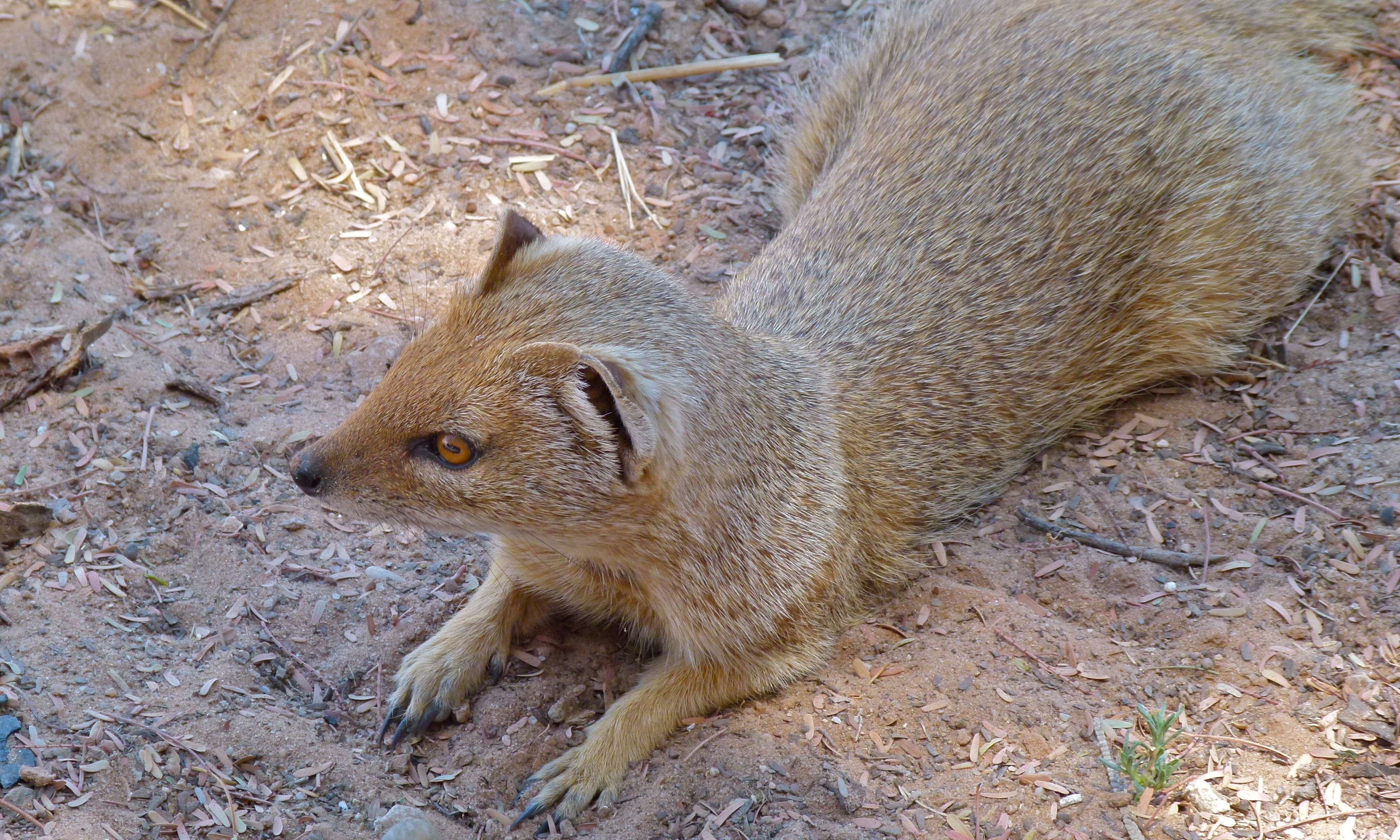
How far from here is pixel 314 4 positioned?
22.6 ft

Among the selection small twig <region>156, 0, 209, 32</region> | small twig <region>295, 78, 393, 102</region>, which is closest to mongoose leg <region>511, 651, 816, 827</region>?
small twig <region>295, 78, 393, 102</region>

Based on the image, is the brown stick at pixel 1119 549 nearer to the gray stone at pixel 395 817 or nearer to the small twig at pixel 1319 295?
the small twig at pixel 1319 295

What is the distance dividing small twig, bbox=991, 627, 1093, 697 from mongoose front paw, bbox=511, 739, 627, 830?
151 cm

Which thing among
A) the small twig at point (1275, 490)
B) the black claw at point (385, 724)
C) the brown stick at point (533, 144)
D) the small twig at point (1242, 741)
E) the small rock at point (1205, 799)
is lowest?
the black claw at point (385, 724)

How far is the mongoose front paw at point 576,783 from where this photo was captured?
156 inches

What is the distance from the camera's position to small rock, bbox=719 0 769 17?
24.0 ft

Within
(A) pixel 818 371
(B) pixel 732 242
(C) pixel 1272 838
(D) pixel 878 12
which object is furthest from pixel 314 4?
(C) pixel 1272 838

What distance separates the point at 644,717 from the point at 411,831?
955 millimetres

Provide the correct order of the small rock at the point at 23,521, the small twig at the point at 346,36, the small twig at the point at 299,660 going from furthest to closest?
the small twig at the point at 346,36 < the small rock at the point at 23,521 < the small twig at the point at 299,660

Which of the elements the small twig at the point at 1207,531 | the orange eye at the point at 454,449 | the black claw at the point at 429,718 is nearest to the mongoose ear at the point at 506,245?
the orange eye at the point at 454,449

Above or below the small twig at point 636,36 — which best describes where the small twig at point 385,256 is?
below

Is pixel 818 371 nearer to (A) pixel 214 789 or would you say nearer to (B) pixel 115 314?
(A) pixel 214 789

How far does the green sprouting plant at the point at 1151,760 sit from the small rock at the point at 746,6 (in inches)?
200

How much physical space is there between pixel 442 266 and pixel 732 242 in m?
1.60
